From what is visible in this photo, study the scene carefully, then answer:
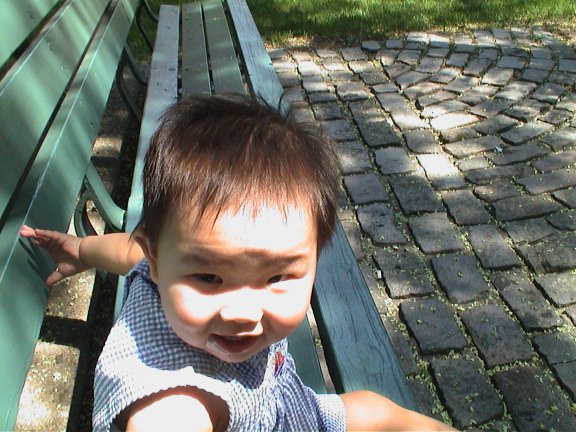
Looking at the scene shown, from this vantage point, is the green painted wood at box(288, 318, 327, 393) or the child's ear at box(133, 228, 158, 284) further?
the green painted wood at box(288, 318, 327, 393)

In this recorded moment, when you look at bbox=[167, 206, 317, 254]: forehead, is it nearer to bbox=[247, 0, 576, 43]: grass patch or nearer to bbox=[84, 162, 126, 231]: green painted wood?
bbox=[84, 162, 126, 231]: green painted wood

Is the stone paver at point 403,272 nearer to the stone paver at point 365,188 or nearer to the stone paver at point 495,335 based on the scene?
the stone paver at point 495,335

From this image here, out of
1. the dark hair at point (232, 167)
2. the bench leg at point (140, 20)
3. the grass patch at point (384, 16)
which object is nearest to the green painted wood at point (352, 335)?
the dark hair at point (232, 167)

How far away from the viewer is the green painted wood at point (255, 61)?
317 centimetres

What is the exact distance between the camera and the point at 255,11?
19.8 feet

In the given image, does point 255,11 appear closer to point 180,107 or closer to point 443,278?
point 443,278

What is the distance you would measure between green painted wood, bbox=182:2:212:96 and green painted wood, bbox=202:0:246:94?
0.13 feet

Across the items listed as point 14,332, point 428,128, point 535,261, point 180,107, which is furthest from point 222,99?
point 428,128

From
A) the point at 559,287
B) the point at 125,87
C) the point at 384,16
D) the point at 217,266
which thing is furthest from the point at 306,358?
the point at 384,16

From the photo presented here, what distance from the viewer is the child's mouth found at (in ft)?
4.20

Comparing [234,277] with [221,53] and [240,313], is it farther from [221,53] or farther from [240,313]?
[221,53]

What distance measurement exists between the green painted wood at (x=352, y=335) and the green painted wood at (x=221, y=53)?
126 centimetres

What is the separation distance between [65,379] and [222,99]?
139cm

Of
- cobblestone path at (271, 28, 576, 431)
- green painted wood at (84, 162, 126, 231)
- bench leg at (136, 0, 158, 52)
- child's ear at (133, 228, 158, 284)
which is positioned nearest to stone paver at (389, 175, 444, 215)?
cobblestone path at (271, 28, 576, 431)
